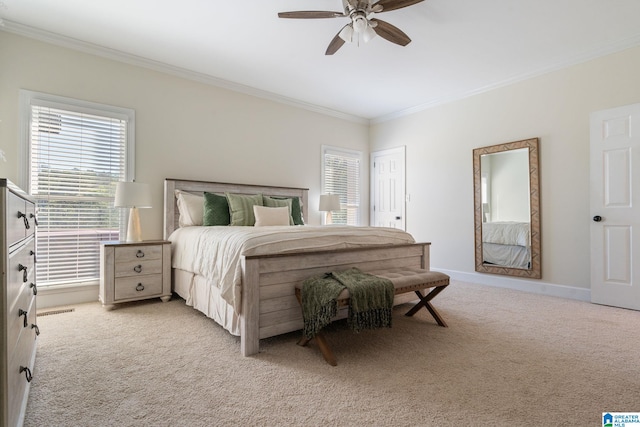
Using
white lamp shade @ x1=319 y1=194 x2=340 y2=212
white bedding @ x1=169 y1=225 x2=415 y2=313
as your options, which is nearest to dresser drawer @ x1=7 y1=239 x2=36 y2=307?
white bedding @ x1=169 y1=225 x2=415 y2=313

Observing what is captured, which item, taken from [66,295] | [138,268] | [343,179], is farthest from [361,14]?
[66,295]

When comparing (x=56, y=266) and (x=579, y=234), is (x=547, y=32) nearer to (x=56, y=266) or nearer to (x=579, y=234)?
(x=579, y=234)

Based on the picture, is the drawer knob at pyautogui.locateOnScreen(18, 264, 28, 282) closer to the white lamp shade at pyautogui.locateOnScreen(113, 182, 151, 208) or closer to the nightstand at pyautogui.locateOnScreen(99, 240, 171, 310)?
the nightstand at pyautogui.locateOnScreen(99, 240, 171, 310)

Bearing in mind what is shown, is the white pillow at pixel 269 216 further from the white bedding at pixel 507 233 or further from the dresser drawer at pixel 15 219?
the white bedding at pixel 507 233

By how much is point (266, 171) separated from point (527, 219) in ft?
11.7

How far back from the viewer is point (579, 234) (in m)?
3.58

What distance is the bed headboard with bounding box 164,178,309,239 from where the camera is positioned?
3.74m

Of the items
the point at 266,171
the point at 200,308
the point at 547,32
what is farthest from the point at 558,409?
the point at 266,171

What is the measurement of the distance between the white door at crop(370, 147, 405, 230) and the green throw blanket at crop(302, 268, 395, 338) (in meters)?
3.48

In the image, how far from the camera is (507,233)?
4164mm

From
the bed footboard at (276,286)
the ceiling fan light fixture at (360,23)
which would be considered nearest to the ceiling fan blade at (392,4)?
the ceiling fan light fixture at (360,23)

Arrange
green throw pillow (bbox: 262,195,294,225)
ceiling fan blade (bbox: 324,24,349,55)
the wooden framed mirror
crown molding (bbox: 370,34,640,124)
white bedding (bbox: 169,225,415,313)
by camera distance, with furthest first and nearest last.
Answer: green throw pillow (bbox: 262,195,294,225)
the wooden framed mirror
crown molding (bbox: 370,34,640,124)
ceiling fan blade (bbox: 324,24,349,55)
white bedding (bbox: 169,225,415,313)

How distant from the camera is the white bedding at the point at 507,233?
4.02m

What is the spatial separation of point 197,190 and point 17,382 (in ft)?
9.55
